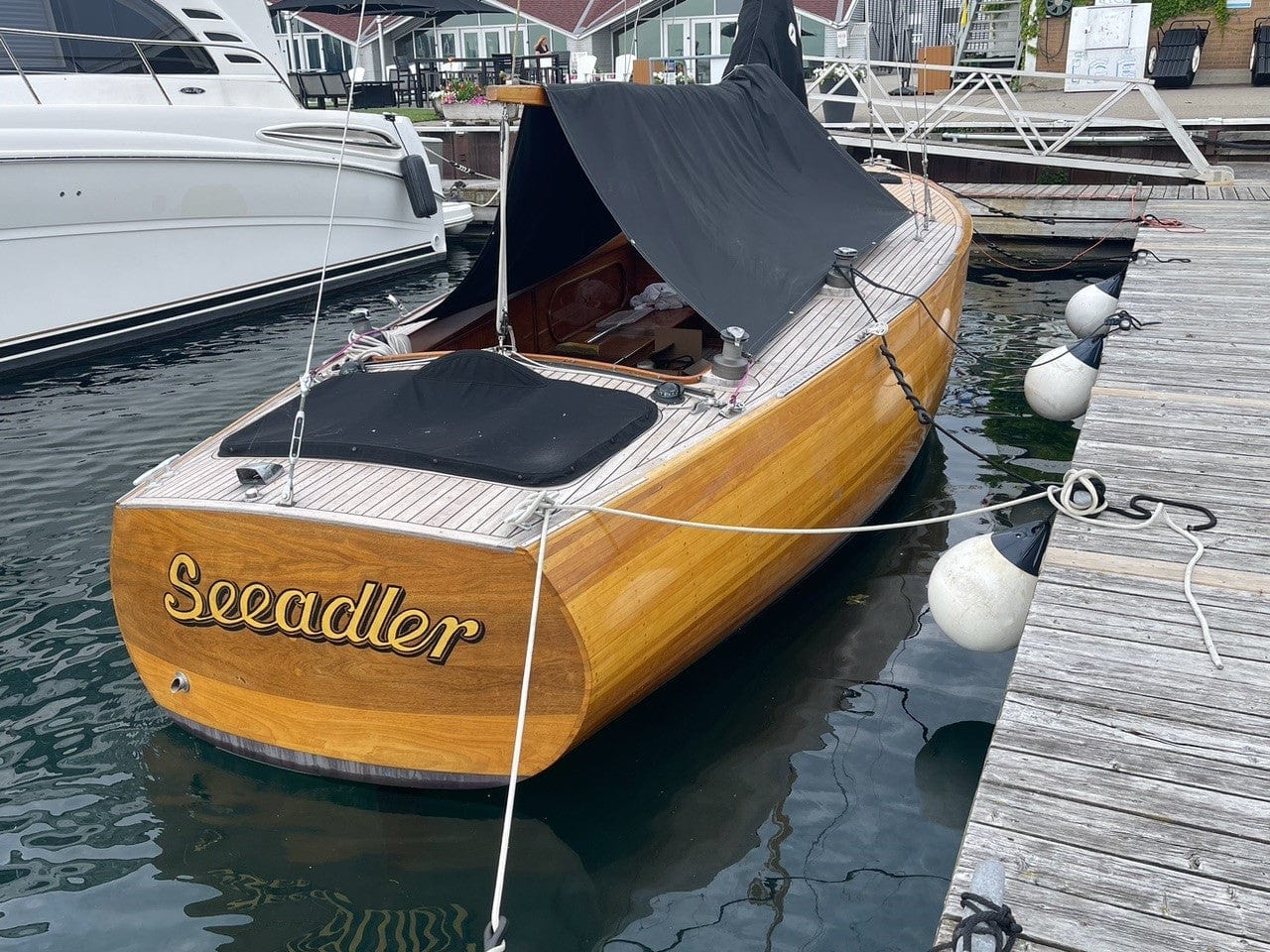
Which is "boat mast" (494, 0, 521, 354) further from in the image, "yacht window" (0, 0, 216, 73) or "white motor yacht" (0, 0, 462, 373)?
"yacht window" (0, 0, 216, 73)

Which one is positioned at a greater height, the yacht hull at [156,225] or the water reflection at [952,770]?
the yacht hull at [156,225]

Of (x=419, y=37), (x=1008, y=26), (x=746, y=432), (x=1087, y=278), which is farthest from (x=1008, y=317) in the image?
(x=419, y=37)

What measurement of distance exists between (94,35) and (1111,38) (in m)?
13.0

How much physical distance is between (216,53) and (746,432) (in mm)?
9498

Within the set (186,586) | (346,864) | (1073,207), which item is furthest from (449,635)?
(1073,207)

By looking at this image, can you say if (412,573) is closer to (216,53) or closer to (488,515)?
(488,515)

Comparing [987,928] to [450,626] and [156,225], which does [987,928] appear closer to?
[450,626]

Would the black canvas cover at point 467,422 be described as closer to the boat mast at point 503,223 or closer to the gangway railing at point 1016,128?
the boat mast at point 503,223

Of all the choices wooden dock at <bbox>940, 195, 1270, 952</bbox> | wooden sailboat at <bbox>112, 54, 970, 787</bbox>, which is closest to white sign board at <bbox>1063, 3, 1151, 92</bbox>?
wooden sailboat at <bbox>112, 54, 970, 787</bbox>

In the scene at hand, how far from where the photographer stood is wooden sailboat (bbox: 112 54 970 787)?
324cm

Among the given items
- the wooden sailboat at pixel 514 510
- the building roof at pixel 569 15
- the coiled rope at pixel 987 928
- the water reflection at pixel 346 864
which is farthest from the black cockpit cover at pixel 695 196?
the building roof at pixel 569 15

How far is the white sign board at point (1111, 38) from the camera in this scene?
49.5 ft

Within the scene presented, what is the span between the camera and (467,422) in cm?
397

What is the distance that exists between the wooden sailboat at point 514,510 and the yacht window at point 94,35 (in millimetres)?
6873
